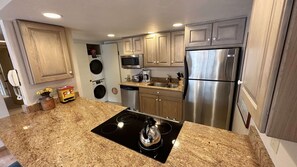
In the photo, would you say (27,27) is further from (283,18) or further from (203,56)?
(203,56)

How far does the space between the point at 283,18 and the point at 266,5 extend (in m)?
0.19

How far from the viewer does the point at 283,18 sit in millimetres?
316

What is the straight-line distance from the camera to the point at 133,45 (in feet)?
9.90

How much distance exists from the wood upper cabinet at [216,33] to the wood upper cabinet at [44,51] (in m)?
2.02

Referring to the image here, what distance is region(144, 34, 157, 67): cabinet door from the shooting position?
275 centimetres

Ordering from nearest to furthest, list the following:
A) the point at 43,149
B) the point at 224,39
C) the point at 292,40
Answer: the point at 292,40, the point at 43,149, the point at 224,39

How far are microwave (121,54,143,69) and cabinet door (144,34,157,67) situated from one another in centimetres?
14

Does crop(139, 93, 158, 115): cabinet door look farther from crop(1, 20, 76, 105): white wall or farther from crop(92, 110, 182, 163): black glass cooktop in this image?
crop(1, 20, 76, 105): white wall

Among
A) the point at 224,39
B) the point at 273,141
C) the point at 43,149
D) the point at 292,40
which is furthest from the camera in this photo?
the point at 224,39

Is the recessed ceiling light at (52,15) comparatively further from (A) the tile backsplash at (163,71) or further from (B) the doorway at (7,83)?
(B) the doorway at (7,83)

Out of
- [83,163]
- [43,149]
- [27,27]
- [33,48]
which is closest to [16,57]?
[33,48]

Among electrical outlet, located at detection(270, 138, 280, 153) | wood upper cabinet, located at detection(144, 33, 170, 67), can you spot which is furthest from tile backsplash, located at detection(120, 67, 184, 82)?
electrical outlet, located at detection(270, 138, 280, 153)

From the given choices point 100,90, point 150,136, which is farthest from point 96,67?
point 150,136

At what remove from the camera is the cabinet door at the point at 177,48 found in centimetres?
244
